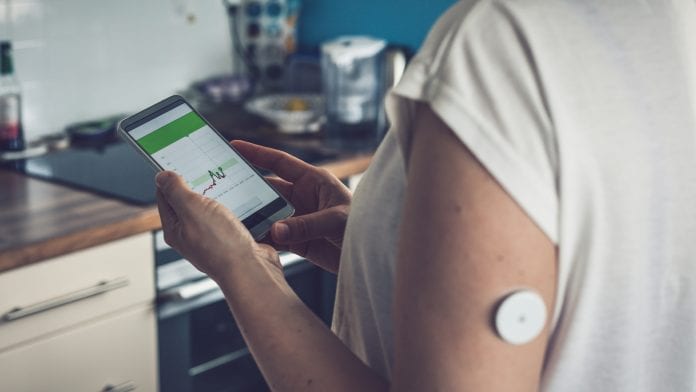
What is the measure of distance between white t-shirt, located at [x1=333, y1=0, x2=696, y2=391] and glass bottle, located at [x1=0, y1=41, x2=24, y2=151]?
1420 millimetres

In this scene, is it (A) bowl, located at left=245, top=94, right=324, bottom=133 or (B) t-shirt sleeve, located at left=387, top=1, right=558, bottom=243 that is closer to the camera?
(B) t-shirt sleeve, located at left=387, top=1, right=558, bottom=243

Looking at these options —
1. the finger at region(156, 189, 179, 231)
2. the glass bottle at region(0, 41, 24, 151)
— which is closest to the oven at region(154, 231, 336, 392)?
the glass bottle at region(0, 41, 24, 151)

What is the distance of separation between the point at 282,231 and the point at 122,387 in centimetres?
90

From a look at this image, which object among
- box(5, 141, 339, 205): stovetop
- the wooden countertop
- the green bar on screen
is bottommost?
box(5, 141, 339, 205): stovetop

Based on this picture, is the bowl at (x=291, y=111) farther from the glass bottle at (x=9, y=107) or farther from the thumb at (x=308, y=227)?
the thumb at (x=308, y=227)

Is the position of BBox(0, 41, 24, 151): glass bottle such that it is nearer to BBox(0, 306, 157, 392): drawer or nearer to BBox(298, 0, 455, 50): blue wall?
BBox(0, 306, 157, 392): drawer

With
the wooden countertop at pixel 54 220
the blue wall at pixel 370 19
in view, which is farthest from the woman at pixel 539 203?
the blue wall at pixel 370 19

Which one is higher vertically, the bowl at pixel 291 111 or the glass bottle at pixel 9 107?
the glass bottle at pixel 9 107

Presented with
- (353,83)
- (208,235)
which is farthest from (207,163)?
(353,83)

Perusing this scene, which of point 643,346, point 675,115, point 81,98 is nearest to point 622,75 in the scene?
point 675,115

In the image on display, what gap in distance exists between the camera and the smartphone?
0.93 m

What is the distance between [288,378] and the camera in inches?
25.6

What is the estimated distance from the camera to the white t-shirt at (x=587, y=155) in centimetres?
52

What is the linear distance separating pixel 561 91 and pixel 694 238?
0.51ft
